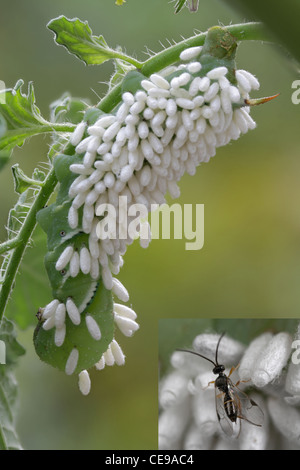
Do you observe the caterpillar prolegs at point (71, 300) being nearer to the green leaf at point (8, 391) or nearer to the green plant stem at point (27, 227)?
the green plant stem at point (27, 227)

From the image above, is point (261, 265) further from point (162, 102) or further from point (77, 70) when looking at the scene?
point (162, 102)

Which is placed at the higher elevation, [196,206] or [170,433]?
[196,206]

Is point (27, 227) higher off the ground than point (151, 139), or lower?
lower

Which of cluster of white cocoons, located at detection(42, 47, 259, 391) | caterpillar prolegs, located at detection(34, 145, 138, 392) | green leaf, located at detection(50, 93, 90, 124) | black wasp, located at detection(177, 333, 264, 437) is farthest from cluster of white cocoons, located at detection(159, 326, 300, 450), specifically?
green leaf, located at detection(50, 93, 90, 124)

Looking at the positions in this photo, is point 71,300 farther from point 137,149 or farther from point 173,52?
point 173,52

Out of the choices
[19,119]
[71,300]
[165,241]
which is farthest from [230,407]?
[165,241]

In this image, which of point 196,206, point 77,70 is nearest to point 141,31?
point 77,70
